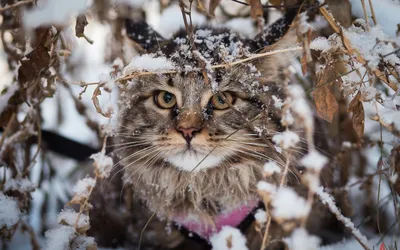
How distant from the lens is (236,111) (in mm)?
1447

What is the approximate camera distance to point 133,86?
2.10m

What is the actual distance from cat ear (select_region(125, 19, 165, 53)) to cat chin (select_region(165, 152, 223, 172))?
557 millimetres

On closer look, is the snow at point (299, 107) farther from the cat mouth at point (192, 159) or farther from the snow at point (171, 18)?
the snow at point (171, 18)

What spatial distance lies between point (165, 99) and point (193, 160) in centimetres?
34

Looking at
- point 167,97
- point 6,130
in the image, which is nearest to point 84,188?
point 6,130

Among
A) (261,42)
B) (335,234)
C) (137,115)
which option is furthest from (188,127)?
(335,234)

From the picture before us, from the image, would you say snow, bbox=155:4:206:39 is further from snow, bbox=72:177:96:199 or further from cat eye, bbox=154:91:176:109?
snow, bbox=72:177:96:199

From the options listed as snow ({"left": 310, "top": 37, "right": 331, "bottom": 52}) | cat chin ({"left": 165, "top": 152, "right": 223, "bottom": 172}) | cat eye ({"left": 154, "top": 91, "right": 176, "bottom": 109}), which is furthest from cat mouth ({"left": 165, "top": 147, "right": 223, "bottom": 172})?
snow ({"left": 310, "top": 37, "right": 331, "bottom": 52})

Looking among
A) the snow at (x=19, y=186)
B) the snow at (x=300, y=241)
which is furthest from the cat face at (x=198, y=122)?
the snow at (x=300, y=241)

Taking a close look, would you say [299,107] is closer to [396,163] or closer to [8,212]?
[396,163]

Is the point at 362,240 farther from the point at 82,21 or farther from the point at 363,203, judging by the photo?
the point at 363,203

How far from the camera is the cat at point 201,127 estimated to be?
181 cm

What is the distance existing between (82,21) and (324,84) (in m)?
0.84

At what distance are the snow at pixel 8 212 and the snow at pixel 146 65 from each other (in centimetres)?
70
